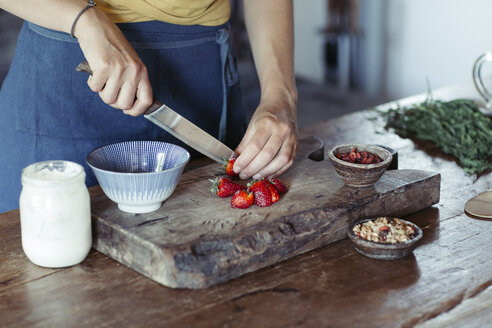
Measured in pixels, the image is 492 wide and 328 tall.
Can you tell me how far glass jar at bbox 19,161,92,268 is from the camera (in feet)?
3.40

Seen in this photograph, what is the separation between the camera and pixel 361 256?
1.15 metres

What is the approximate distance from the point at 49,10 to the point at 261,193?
1.92 ft

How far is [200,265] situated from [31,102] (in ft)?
2.22

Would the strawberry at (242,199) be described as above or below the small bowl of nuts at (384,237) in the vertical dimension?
above

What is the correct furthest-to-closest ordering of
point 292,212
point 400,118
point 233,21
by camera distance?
1. point 233,21
2. point 400,118
3. point 292,212

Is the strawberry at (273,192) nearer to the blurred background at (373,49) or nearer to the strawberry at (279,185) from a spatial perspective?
the strawberry at (279,185)

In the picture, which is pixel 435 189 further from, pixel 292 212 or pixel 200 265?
pixel 200 265

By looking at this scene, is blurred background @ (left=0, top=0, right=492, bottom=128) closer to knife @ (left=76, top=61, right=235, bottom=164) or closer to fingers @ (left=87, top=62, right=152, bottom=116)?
knife @ (left=76, top=61, right=235, bottom=164)

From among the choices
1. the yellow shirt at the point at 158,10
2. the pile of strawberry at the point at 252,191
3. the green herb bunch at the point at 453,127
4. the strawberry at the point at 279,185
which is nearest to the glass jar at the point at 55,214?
the pile of strawberry at the point at 252,191

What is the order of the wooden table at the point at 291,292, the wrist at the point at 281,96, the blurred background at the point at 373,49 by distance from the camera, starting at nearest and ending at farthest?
the wooden table at the point at 291,292
the wrist at the point at 281,96
the blurred background at the point at 373,49

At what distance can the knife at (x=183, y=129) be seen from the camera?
1.28 m

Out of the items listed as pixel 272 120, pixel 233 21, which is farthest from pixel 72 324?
pixel 233 21

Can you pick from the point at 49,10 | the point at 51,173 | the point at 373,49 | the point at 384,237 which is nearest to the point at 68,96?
the point at 49,10

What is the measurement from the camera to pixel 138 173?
3.73ft
